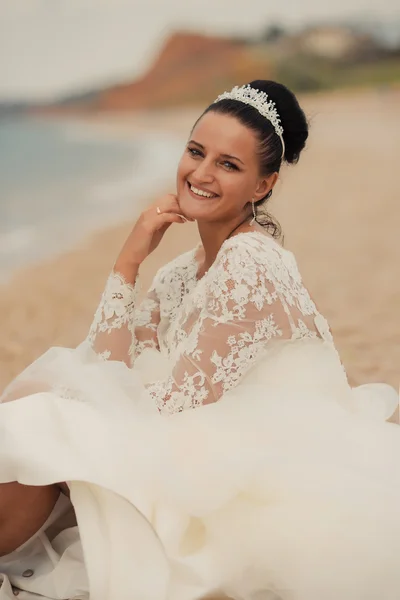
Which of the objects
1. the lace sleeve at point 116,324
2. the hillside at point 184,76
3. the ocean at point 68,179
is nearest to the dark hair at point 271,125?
the lace sleeve at point 116,324

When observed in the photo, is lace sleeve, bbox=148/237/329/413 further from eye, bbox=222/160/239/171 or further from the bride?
eye, bbox=222/160/239/171

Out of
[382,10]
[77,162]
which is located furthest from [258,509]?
[77,162]

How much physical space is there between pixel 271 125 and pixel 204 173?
0.21 meters

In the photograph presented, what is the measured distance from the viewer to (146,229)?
1806 mm

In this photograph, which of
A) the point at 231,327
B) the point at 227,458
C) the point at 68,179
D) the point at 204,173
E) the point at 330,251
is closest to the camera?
the point at 227,458

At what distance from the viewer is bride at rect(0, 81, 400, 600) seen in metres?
1.29

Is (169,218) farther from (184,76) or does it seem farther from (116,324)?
(184,76)

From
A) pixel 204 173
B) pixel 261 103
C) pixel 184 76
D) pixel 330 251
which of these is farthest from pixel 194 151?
pixel 184 76

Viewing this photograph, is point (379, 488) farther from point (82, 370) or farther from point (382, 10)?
point (382, 10)

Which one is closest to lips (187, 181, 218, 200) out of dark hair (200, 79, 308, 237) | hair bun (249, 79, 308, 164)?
dark hair (200, 79, 308, 237)

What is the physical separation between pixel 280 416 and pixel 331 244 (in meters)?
4.36

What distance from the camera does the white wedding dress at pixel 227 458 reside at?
1.28 meters

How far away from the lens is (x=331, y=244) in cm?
573

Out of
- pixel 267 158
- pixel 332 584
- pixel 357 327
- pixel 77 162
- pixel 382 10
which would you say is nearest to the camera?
pixel 332 584
